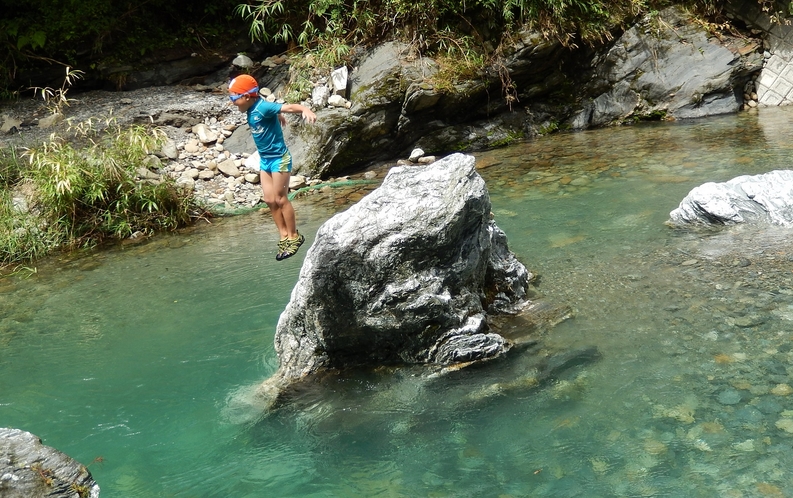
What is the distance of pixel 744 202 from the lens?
20.5 ft

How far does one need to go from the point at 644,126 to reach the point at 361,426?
805 centimetres

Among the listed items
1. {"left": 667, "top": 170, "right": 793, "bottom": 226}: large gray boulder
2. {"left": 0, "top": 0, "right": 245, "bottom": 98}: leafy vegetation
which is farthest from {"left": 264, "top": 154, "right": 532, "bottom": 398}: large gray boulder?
{"left": 0, "top": 0, "right": 245, "bottom": 98}: leafy vegetation

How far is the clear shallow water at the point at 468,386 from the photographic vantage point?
3.55m

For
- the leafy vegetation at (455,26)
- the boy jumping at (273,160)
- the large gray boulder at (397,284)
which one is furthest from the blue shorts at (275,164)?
the leafy vegetation at (455,26)

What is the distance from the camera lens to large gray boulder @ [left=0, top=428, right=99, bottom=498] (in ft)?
10.3

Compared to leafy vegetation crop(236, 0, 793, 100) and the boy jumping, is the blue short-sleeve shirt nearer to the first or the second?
the boy jumping

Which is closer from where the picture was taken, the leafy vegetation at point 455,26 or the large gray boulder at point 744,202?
the large gray boulder at point 744,202

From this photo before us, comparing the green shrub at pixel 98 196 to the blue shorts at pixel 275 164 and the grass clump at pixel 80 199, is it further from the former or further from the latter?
the blue shorts at pixel 275 164

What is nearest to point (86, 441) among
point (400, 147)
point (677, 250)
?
point (677, 250)

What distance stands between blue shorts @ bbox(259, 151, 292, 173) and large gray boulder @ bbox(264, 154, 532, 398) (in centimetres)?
144

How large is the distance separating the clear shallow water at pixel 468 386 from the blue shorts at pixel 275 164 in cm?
109

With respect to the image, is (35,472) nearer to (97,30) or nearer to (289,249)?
(289,249)

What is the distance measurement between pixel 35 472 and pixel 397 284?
2.25 metres

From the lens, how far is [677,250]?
5.88 meters
